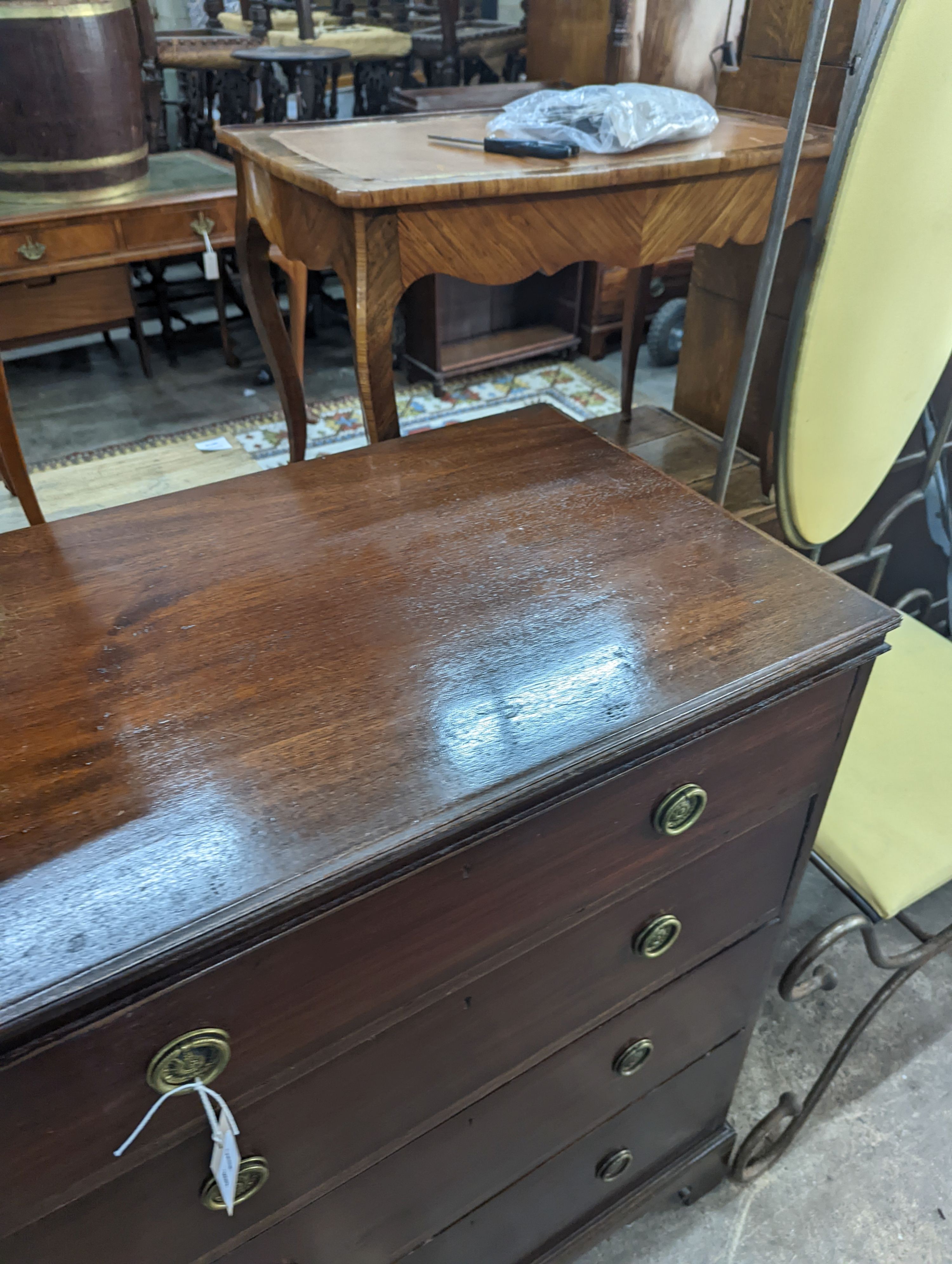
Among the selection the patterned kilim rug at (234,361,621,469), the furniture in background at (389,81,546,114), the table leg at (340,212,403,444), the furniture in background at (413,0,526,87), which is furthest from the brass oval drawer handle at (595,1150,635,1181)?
the furniture in background at (413,0,526,87)

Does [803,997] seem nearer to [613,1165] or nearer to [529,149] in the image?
[613,1165]

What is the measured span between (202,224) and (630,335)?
5.21ft

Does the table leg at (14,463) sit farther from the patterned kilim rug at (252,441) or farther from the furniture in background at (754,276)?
the furniture in background at (754,276)

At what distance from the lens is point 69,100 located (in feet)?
7.49

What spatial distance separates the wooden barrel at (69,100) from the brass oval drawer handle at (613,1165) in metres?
2.64

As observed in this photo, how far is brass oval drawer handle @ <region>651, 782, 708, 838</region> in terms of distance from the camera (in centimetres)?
65

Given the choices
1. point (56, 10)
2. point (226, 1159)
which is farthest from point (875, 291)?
point (56, 10)

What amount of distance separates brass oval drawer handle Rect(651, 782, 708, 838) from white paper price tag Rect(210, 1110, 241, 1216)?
351 millimetres

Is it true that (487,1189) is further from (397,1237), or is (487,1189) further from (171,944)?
(171,944)

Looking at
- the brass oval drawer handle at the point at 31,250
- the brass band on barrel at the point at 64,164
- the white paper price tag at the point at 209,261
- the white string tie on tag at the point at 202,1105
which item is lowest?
the white paper price tag at the point at 209,261

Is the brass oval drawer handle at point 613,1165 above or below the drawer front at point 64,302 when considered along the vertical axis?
below

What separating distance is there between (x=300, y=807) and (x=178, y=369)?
319 centimetres

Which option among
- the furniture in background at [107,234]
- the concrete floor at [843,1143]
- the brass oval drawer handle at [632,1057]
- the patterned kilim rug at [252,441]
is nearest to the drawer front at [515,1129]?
the brass oval drawer handle at [632,1057]

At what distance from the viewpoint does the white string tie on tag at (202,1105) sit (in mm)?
502
